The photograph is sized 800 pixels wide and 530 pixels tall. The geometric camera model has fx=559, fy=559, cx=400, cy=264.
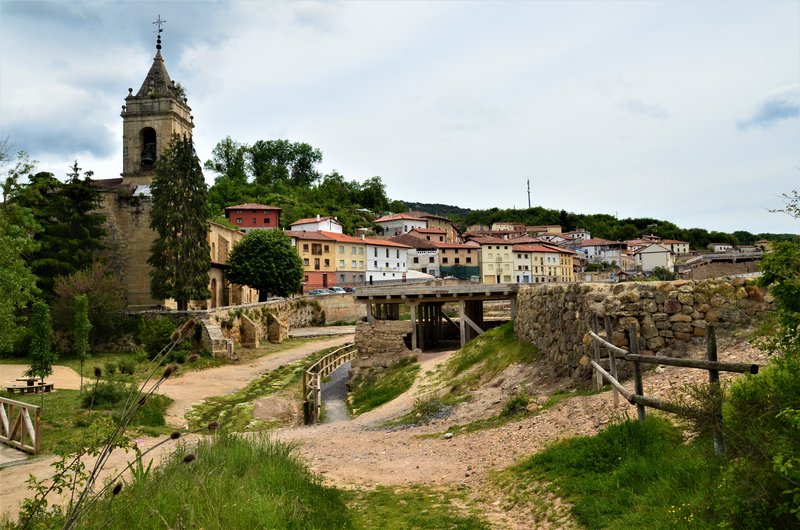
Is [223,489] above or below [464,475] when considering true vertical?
above

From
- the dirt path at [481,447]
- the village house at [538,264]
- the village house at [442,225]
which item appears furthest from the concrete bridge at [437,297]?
the village house at [442,225]

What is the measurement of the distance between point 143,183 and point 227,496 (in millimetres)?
45286

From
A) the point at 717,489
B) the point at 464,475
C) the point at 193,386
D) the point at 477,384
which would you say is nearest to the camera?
the point at 717,489

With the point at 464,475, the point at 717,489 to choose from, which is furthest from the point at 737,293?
the point at 717,489

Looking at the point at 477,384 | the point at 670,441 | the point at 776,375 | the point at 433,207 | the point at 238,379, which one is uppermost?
the point at 433,207

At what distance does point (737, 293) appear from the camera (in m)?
11.1

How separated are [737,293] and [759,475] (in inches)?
312

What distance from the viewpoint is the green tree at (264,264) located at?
156 feet

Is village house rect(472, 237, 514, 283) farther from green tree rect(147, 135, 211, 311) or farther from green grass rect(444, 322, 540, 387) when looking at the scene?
green grass rect(444, 322, 540, 387)

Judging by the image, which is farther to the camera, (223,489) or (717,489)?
(223,489)

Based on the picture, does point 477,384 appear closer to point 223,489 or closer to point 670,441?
point 670,441

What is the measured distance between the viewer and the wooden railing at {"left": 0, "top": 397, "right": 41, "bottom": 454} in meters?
12.3

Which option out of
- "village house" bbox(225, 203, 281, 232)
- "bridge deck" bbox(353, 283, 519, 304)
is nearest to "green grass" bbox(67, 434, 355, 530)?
"bridge deck" bbox(353, 283, 519, 304)

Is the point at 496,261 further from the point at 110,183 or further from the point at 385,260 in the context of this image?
the point at 110,183
